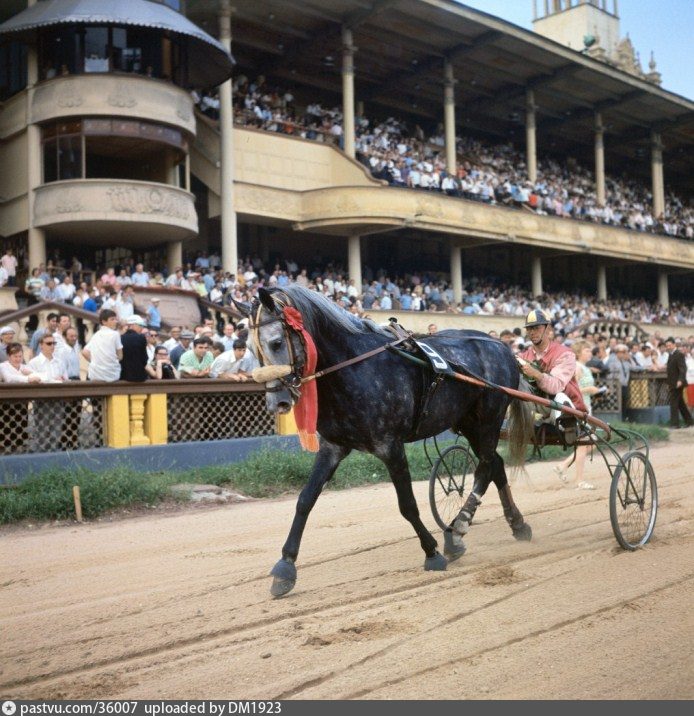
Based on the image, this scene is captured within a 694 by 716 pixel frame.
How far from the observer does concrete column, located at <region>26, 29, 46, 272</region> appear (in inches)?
960

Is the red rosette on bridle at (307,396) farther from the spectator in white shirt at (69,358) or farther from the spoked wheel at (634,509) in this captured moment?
the spectator in white shirt at (69,358)

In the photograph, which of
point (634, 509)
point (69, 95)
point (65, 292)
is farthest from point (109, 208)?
point (634, 509)

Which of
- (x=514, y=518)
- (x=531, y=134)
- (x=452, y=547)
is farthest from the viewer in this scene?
(x=531, y=134)

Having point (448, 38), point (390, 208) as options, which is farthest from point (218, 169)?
point (448, 38)

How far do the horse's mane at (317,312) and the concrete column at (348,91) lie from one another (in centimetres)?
2478

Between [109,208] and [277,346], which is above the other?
[109,208]

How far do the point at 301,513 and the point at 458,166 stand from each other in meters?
31.2

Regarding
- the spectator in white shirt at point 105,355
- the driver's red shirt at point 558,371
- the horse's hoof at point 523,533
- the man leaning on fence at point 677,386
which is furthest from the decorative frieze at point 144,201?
the horse's hoof at point 523,533

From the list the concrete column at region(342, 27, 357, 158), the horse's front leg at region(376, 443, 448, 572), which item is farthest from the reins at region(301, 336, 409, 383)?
the concrete column at region(342, 27, 357, 158)

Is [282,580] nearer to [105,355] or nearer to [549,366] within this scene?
[549,366]

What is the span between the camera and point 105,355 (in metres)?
11.4

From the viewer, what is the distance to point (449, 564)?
671 cm

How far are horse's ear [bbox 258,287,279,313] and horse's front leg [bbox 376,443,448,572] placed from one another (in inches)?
51.0

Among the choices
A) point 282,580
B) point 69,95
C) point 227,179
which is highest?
point 69,95
